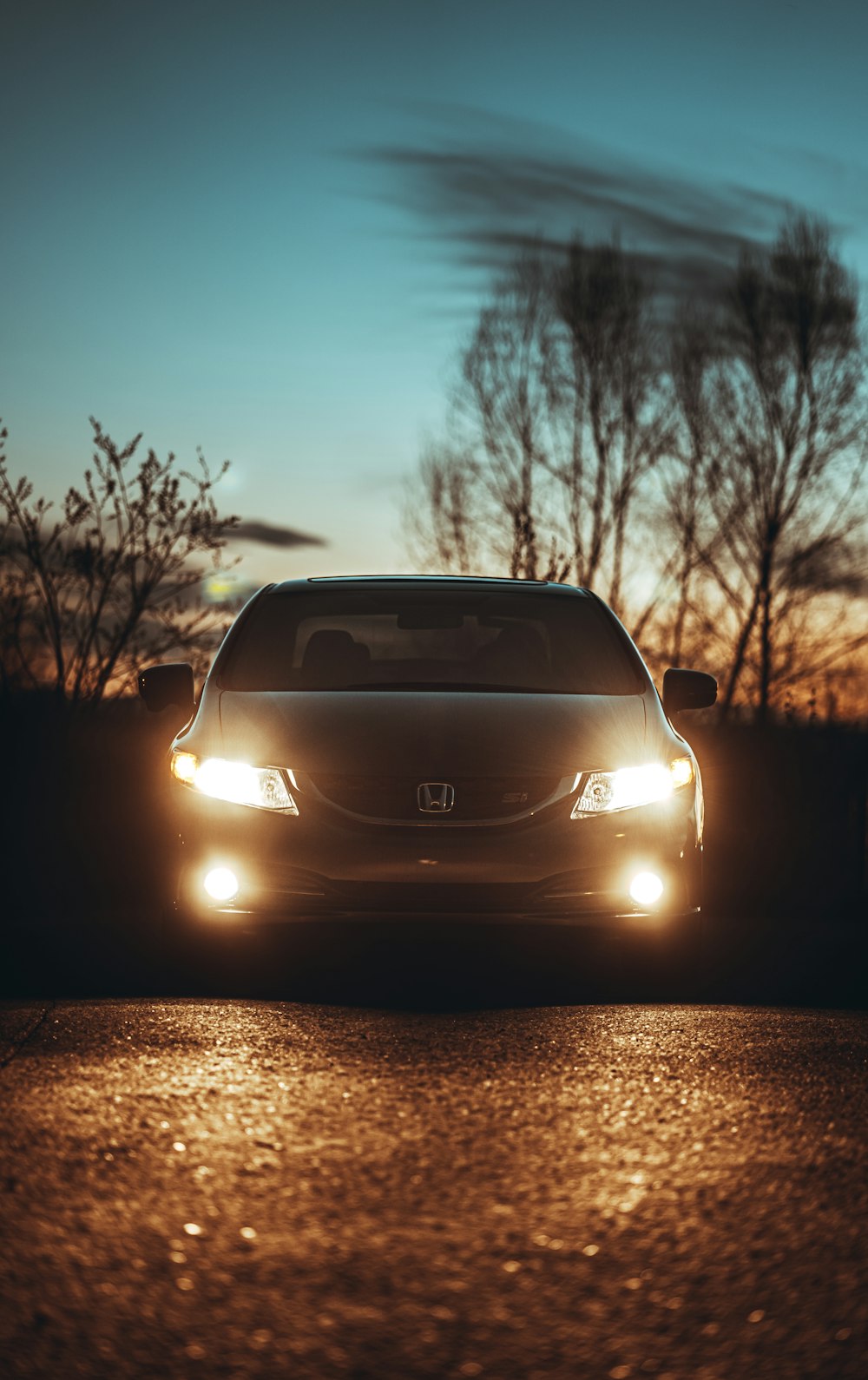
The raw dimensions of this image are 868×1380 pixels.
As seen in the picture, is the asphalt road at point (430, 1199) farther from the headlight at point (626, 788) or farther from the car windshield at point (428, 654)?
the car windshield at point (428, 654)

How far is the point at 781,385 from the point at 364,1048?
36220mm

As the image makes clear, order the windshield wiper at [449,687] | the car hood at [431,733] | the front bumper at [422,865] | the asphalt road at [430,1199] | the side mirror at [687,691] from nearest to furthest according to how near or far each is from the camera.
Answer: the asphalt road at [430,1199]
the front bumper at [422,865]
the car hood at [431,733]
the windshield wiper at [449,687]
the side mirror at [687,691]

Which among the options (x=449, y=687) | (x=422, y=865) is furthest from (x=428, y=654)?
(x=422, y=865)

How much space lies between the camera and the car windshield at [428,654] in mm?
7574

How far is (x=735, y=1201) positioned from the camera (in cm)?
405

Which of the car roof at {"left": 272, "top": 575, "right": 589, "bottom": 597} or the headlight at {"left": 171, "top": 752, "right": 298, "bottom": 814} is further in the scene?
the car roof at {"left": 272, "top": 575, "right": 589, "bottom": 597}

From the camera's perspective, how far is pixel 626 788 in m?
6.77

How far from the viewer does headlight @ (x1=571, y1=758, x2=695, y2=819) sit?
6680mm

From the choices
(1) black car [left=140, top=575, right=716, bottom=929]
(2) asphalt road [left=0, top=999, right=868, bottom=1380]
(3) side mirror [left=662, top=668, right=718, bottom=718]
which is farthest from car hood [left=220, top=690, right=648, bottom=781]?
(2) asphalt road [left=0, top=999, right=868, bottom=1380]

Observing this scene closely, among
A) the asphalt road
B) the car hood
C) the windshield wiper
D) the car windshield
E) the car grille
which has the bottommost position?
the asphalt road

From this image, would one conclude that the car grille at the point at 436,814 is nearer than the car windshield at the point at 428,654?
Yes

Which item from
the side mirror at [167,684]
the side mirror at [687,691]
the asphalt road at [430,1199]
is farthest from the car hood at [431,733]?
the asphalt road at [430,1199]

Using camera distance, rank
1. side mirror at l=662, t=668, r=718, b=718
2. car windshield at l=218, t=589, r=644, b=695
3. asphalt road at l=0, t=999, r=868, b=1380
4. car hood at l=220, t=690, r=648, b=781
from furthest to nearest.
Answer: side mirror at l=662, t=668, r=718, b=718 < car windshield at l=218, t=589, r=644, b=695 < car hood at l=220, t=690, r=648, b=781 < asphalt road at l=0, t=999, r=868, b=1380

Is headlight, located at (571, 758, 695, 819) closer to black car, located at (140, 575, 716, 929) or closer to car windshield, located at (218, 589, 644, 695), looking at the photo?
black car, located at (140, 575, 716, 929)
